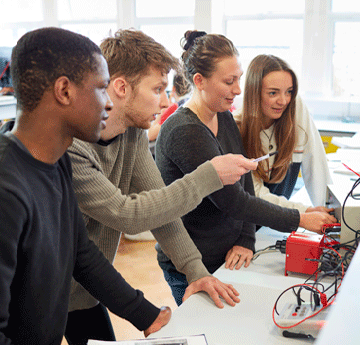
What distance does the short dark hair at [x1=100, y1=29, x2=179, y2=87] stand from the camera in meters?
1.10

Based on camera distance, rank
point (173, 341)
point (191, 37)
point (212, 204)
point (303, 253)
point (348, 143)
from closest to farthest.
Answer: point (173, 341), point (303, 253), point (212, 204), point (191, 37), point (348, 143)

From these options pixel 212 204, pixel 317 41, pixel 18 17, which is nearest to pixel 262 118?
pixel 212 204

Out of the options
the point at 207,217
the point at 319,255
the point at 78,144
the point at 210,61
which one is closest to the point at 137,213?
the point at 78,144

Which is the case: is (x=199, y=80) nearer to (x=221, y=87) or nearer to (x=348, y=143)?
(x=221, y=87)

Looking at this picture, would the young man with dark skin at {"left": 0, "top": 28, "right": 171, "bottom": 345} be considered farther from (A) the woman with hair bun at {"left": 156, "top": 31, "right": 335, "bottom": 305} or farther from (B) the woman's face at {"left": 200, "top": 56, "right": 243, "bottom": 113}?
(B) the woman's face at {"left": 200, "top": 56, "right": 243, "bottom": 113}

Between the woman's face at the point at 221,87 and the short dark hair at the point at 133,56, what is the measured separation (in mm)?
311

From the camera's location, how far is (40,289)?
79 centimetres

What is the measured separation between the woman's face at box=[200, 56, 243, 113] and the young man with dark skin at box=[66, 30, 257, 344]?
11.9 inches

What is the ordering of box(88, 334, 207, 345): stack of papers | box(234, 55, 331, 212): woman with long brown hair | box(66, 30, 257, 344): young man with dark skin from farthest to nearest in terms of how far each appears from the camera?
box(234, 55, 331, 212): woman with long brown hair → box(66, 30, 257, 344): young man with dark skin → box(88, 334, 207, 345): stack of papers

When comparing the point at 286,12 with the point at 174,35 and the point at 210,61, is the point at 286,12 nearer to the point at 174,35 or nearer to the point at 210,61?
the point at 174,35

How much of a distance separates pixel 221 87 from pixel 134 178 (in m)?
0.44

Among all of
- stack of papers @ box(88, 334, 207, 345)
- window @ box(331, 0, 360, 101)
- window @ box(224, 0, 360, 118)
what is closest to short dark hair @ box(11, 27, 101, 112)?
stack of papers @ box(88, 334, 207, 345)

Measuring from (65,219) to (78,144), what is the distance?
22 centimetres

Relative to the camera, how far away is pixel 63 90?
753 mm
